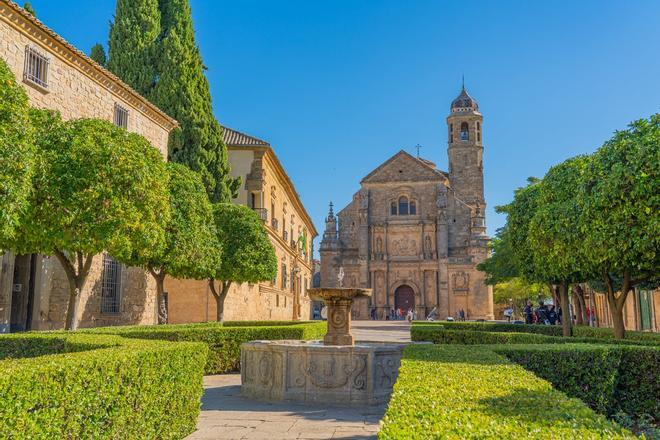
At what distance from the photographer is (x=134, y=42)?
2330cm

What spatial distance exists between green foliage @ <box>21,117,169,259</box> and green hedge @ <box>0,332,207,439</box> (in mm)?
4567

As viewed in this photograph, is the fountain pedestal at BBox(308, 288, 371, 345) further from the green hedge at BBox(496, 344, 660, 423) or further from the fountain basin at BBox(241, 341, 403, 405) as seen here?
the green hedge at BBox(496, 344, 660, 423)

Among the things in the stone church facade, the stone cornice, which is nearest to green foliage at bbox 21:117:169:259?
the stone cornice

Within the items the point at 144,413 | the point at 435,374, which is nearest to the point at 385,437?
the point at 435,374

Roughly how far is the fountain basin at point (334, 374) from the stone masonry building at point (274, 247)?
50.9ft

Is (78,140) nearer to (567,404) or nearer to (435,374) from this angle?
(435,374)

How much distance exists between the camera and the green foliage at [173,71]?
23.3 metres

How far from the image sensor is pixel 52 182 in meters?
11.5

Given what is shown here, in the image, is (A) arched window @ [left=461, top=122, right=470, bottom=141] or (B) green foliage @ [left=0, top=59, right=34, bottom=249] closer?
(B) green foliage @ [left=0, top=59, right=34, bottom=249]

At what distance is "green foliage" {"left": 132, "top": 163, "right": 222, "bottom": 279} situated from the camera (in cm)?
1647

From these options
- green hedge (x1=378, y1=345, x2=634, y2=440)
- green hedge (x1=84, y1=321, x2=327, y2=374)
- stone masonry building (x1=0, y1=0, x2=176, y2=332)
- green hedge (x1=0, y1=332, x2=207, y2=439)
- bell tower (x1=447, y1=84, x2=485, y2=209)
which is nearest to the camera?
green hedge (x1=378, y1=345, x2=634, y2=440)

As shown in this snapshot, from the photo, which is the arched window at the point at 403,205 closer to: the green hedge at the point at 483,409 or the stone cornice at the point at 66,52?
the stone cornice at the point at 66,52

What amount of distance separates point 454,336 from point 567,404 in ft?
41.7

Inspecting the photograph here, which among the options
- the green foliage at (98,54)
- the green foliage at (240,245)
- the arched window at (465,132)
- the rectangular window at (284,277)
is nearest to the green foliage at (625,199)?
the green foliage at (240,245)
